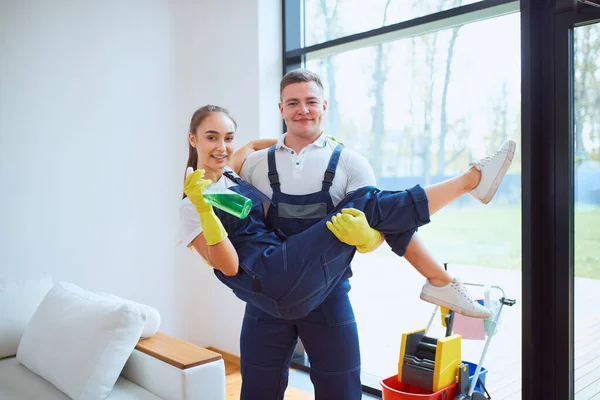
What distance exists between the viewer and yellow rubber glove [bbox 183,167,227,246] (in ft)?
6.01

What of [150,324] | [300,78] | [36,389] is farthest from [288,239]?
[36,389]

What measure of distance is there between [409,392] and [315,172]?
119cm

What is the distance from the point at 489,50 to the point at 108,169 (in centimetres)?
238

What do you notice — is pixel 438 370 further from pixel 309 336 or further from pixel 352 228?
pixel 352 228

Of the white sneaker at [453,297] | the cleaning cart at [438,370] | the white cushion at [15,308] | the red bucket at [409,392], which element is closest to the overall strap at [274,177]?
the white sneaker at [453,297]

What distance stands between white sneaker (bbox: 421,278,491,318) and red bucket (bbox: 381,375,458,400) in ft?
1.62

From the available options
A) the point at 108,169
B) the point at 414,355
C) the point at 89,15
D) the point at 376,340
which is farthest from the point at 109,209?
the point at 414,355

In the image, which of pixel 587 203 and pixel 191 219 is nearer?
pixel 191 219

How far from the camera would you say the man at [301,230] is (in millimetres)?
2012

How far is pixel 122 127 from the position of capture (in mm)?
3738

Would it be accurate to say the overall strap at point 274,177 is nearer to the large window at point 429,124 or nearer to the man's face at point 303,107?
the man's face at point 303,107

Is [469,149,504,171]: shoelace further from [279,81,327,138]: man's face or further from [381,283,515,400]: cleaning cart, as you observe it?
[381,283,515,400]: cleaning cart

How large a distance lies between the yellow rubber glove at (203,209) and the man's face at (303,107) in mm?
417

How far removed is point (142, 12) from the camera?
384 centimetres
